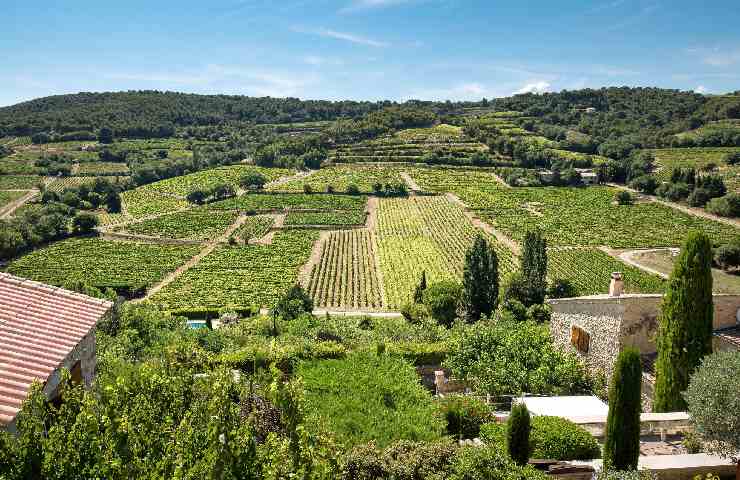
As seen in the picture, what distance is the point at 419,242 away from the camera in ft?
260

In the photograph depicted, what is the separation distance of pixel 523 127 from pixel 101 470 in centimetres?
18370

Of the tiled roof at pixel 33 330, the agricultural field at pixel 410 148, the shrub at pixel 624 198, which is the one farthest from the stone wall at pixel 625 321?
the agricultural field at pixel 410 148

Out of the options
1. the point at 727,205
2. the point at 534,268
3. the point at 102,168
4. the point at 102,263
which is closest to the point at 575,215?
the point at 727,205

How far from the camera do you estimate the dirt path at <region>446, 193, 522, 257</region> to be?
74531 millimetres

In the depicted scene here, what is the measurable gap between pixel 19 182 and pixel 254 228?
7415cm

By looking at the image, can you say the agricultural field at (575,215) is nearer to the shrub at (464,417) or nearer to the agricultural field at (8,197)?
the shrub at (464,417)

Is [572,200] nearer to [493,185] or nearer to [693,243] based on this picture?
[493,185]

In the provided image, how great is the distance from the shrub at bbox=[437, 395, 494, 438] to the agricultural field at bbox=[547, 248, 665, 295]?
40637mm

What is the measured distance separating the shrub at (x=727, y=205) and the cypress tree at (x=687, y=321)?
8879cm

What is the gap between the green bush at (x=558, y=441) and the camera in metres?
13.4

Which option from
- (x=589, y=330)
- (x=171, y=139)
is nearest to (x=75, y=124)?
Result: (x=171, y=139)

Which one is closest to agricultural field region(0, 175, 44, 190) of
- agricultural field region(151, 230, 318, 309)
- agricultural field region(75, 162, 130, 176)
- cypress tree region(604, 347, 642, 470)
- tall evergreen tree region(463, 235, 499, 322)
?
agricultural field region(75, 162, 130, 176)

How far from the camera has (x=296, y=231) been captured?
8744 cm

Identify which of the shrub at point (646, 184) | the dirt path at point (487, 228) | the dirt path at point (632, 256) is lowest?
the dirt path at point (632, 256)
